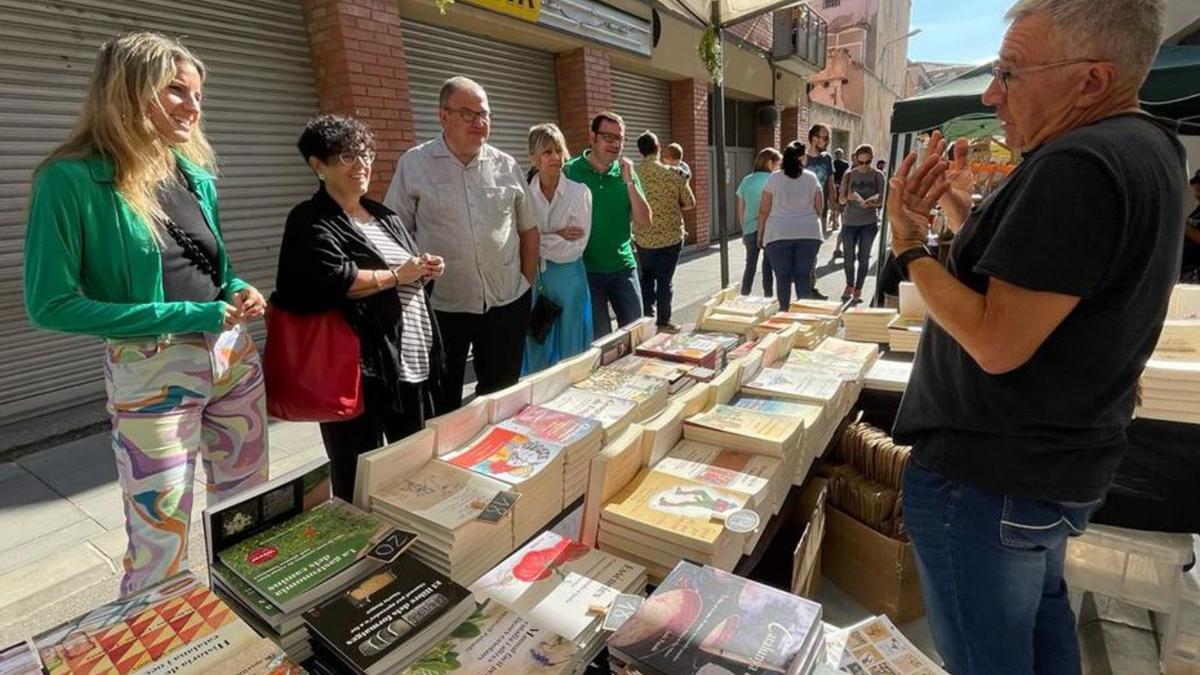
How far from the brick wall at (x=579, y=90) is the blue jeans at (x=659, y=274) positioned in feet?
9.77

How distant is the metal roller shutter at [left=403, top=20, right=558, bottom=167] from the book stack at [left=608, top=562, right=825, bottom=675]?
5.48 metres

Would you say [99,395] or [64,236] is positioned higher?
[64,236]

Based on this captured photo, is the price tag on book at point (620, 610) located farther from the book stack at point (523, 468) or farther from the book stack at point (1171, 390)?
the book stack at point (1171, 390)

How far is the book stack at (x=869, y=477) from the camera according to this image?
2.06m

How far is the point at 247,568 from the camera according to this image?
1094 millimetres

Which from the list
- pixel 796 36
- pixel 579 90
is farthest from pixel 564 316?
pixel 796 36

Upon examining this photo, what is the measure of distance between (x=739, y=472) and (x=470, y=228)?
156cm

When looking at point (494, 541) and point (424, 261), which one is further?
point (424, 261)

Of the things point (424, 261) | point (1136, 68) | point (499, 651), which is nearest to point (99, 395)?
point (424, 261)

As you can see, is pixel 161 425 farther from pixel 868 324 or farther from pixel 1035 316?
pixel 868 324

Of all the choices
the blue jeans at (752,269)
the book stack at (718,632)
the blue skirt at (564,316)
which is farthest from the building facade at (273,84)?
the book stack at (718,632)

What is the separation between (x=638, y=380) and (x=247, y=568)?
4.02 feet

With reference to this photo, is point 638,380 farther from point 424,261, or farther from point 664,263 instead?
point 664,263

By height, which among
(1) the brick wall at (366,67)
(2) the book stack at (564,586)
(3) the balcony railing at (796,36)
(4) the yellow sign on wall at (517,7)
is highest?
(3) the balcony railing at (796,36)
